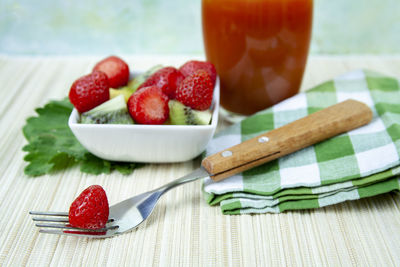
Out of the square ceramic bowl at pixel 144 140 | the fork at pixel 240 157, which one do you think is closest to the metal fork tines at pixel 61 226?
the fork at pixel 240 157

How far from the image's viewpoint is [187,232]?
3.11ft

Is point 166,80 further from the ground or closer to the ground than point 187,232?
further from the ground

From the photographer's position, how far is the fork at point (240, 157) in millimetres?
936

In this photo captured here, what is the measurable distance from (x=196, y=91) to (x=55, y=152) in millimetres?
419

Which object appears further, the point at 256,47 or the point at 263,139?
the point at 256,47

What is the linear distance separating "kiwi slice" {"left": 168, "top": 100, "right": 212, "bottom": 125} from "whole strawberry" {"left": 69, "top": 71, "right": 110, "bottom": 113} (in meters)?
0.17

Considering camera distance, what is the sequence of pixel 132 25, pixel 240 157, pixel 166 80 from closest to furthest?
1. pixel 240 157
2. pixel 166 80
3. pixel 132 25

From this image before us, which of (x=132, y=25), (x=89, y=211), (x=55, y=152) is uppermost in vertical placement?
(x=89, y=211)

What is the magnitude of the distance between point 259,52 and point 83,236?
675 millimetres

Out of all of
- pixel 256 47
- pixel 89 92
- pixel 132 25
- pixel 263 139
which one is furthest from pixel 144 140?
pixel 132 25

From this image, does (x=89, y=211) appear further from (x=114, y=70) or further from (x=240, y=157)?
(x=114, y=70)

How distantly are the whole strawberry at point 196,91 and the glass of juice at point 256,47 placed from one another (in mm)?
183

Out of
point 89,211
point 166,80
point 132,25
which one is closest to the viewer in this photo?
point 89,211

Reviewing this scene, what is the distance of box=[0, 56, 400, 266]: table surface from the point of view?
2.89ft
